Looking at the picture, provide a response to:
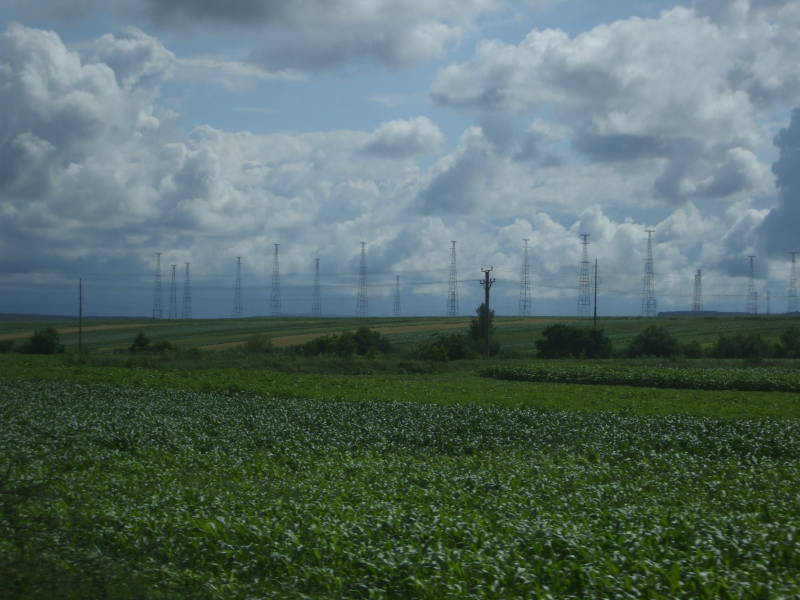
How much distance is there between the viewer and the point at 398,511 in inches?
510

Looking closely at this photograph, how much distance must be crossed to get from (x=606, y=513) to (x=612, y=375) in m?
39.5

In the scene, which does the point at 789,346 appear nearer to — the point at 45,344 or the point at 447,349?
the point at 447,349

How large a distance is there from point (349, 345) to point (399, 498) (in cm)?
7331

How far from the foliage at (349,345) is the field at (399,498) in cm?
4976

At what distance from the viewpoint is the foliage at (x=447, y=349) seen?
7550 centimetres

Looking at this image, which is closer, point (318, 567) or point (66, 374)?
point (318, 567)

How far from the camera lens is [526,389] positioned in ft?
145

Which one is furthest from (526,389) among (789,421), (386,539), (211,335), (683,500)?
(211,335)

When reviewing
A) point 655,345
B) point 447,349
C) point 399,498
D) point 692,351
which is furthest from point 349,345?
point 399,498

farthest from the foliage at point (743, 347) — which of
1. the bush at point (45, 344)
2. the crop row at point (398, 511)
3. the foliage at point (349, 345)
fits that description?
the bush at point (45, 344)

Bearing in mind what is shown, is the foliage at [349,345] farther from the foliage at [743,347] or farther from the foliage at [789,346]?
the foliage at [789,346]

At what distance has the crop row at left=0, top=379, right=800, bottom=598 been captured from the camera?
9680 mm

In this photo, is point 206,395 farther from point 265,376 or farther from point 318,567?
point 318,567

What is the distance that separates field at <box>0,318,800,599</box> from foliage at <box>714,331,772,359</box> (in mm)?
43937
